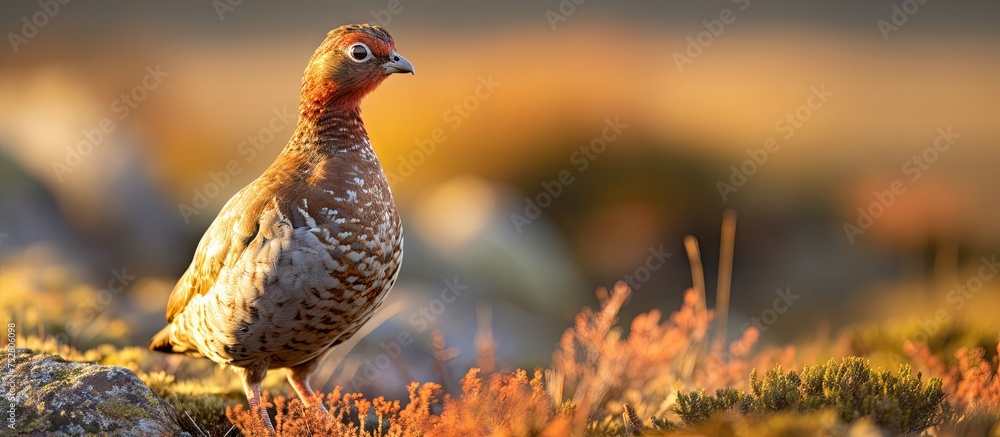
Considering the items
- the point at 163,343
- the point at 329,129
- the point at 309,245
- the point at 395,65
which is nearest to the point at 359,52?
the point at 395,65

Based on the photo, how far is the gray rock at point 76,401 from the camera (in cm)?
410

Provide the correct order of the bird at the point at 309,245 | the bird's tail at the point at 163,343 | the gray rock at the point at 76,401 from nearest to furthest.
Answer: the gray rock at the point at 76,401, the bird at the point at 309,245, the bird's tail at the point at 163,343

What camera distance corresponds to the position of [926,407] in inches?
155

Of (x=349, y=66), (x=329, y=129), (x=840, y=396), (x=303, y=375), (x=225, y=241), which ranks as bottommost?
(x=303, y=375)

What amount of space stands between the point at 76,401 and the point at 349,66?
7.17 ft

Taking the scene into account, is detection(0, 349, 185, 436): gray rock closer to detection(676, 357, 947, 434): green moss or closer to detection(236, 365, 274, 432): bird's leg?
detection(236, 365, 274, 432): bird's leg

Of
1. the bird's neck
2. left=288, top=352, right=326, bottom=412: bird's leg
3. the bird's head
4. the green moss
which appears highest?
the bird's head

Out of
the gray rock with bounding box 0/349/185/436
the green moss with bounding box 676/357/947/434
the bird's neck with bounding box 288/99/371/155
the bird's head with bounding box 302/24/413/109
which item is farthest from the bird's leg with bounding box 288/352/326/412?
the green moss with bounding box 676/357/947/434

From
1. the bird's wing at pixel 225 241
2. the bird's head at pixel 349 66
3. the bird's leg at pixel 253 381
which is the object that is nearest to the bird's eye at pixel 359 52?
the bird's head at pixel 349 66

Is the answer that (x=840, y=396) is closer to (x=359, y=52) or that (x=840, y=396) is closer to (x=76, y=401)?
(x=359, y=52)

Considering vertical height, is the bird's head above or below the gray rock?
above

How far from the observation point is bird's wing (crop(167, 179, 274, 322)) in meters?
4.57

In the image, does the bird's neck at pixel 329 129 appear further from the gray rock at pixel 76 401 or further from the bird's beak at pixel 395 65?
the gray rock at pixel 76 401

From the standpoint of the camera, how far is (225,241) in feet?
15.5
